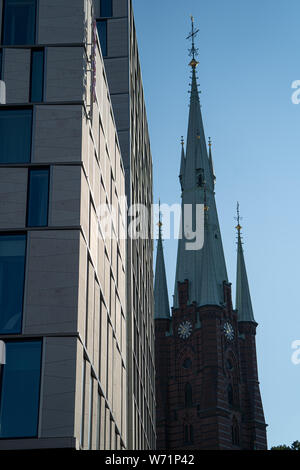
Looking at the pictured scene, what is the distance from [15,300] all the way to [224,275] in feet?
326

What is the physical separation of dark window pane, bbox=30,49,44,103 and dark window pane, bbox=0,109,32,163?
0.51 meters

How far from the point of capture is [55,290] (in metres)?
21.1

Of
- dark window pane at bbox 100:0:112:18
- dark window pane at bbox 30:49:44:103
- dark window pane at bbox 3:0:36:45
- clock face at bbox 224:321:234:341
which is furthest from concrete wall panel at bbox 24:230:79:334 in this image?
clock face at bbox 224:321:234:341

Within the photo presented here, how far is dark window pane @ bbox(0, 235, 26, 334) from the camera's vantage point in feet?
68.6

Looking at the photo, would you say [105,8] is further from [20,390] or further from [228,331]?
[228,331]

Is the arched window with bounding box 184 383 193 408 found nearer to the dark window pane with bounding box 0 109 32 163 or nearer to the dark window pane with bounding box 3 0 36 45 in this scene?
the dark window pane with bounding box 3 0 36 45

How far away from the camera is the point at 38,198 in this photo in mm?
22531

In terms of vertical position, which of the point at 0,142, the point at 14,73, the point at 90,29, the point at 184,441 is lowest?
the point at 0,142

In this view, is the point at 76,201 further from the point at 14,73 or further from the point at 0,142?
the point at 14,73

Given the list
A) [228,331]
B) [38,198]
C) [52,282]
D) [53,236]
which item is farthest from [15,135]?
[228,331]

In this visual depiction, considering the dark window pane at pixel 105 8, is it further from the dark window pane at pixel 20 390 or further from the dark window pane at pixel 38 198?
the dark window pane at pixel 20 390

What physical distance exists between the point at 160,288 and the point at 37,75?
327 feet

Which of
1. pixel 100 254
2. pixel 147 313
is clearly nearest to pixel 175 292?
pixel 147 313

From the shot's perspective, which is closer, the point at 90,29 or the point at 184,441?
the point at 90,29
